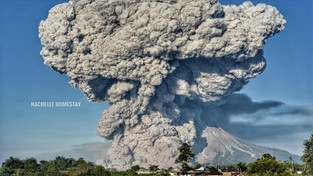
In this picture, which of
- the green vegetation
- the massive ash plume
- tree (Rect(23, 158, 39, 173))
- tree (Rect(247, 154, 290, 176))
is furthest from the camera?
the massive ash plume

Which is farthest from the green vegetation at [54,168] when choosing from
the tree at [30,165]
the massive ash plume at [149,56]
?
the massive ash plume at [149,56]

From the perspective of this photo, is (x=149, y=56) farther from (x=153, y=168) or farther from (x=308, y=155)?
(x=308, y=155)

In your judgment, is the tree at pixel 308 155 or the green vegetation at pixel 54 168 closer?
the tree at pixel 308 155

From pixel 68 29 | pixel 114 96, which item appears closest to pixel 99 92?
pixel 114 96

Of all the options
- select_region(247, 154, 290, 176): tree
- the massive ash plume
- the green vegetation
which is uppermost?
the massive ash plume

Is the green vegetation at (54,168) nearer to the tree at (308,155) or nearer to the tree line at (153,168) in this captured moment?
the tree line at (153,168)

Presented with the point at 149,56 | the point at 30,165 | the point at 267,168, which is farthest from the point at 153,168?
the point at 267,168

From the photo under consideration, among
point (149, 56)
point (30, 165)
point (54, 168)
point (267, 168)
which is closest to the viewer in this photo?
point (267, 168)

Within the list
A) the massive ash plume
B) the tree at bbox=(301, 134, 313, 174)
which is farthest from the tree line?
the massive ash plume

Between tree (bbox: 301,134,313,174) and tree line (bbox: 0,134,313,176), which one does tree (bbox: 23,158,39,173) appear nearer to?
A: tree line (bbox: 0,134,313,176)

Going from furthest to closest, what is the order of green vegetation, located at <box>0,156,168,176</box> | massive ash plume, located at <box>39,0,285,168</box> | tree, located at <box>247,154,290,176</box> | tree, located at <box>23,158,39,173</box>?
massive ash plume, located at <box>39,0,285,168</box>, tree, located at <box>23,158,39,173</box>, green vegetation, located at <box>0,156,168,176</box>, tree, located at <box>247,154,290,176</box>
